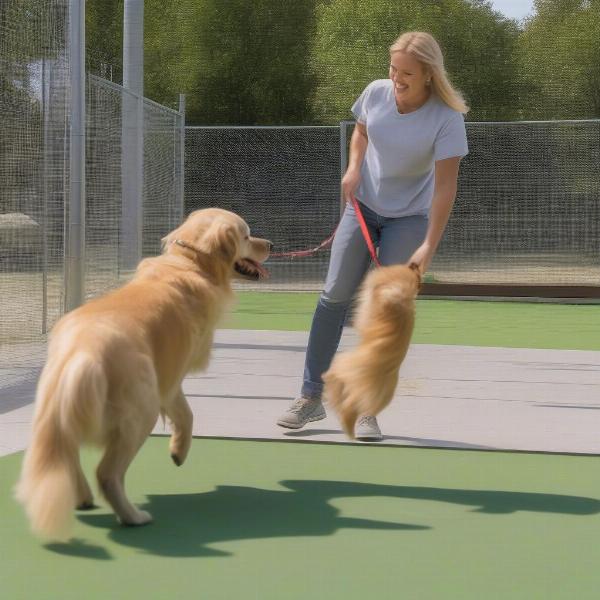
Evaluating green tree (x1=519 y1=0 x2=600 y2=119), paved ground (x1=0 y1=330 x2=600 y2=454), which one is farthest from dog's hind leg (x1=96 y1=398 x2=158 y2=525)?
green tree (x1=519 y1=0 x2=600 y2=119)

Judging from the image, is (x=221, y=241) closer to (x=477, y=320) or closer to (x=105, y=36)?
(x=477, y=320)

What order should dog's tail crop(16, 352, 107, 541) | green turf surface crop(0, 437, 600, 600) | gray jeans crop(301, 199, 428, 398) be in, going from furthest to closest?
gray jeans crop(301, 199, 428, 398) < dog's tail crop(16, 352, 107, 541) < green turf surface crop(0, 437, 600, 600)

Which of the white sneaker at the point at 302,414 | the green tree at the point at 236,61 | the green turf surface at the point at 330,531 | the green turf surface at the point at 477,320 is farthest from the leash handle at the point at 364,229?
the green tree at the point at 236,61

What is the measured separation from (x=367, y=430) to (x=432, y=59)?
1.79 meters

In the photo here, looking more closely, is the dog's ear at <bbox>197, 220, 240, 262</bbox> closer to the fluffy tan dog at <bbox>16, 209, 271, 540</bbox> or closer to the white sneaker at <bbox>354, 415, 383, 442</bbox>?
the fluffy tan dog at <bbox>16, 209, 271, 540</bbox>

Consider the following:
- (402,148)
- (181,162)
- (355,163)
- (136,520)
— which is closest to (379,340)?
(402,148)

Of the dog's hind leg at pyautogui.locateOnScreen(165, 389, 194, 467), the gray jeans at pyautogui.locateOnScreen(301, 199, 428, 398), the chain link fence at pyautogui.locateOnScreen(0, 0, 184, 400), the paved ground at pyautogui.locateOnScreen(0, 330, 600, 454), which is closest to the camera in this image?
the dog's hind leg at pyautogui.locateOnScreen(165, 389, 194, 467)

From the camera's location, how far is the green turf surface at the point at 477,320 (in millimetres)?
10859

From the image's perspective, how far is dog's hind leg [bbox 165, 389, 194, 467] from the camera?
486 cm

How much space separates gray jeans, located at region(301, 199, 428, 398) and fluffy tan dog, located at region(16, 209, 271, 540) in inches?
41.3

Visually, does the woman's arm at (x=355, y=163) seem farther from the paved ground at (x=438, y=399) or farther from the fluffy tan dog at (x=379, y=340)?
the paved ground at (x=438, y=399)

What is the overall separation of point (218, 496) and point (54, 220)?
250 inches

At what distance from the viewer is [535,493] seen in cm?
475

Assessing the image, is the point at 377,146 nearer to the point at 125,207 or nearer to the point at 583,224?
the point at 125,207
